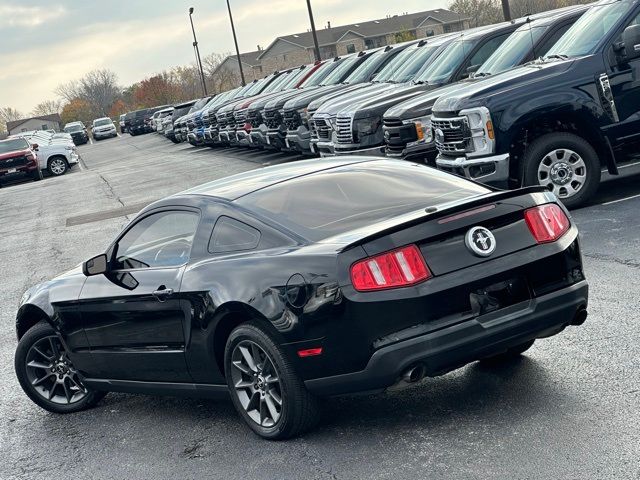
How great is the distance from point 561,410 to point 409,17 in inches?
5034

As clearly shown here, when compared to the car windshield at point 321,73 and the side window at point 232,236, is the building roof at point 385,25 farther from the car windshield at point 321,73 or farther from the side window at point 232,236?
the side window at point 232,236

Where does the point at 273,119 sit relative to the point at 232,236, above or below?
above

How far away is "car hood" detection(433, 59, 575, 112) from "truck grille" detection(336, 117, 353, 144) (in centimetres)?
497

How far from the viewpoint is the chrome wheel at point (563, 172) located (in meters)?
11.6

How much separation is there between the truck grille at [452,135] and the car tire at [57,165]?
31.0 m

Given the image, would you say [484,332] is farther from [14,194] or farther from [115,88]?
[115,88]

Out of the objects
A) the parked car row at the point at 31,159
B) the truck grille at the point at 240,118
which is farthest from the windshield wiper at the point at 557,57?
the parked car row at the point at 31,159

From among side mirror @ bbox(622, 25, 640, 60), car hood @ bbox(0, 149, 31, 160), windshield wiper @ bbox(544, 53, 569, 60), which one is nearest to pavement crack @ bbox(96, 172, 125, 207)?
car hood @ bbox(0, 149, 31, 160)

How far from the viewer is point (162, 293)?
614 centimetres

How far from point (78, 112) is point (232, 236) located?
165m

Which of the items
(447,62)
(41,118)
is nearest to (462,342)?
(447,62)

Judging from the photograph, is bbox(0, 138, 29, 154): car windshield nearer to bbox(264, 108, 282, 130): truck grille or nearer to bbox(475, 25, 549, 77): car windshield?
bbox(264, 108, 282, 130): truck grille

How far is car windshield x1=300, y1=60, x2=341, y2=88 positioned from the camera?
2556 centimetres

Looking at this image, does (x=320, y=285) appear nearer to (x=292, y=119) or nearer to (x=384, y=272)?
(x=384, y=272)
